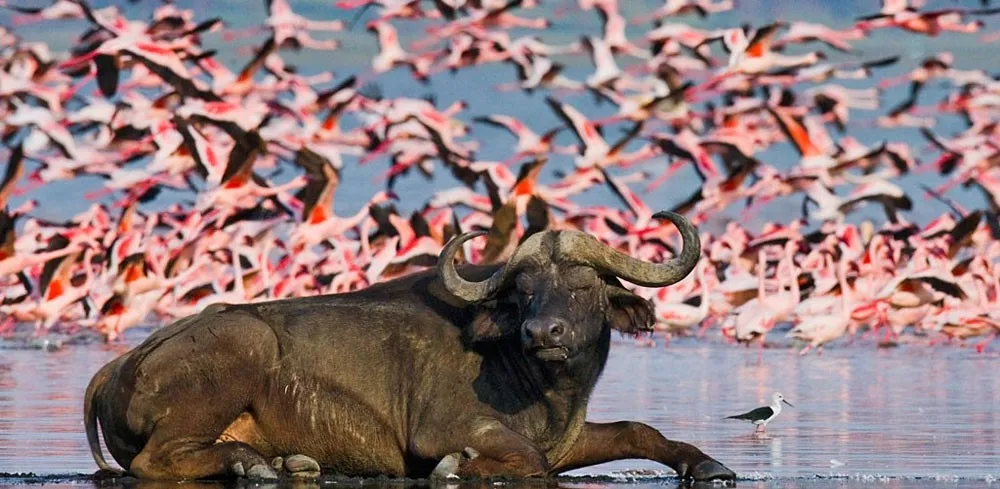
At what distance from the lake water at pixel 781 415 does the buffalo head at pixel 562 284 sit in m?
0.73

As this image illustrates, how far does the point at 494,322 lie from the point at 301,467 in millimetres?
1087

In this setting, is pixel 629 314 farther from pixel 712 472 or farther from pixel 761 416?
pixel 761 416

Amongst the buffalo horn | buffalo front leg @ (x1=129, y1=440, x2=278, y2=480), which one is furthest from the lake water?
the buffalo horn

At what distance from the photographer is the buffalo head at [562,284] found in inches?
387

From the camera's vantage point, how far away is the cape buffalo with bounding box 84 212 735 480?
9906mm

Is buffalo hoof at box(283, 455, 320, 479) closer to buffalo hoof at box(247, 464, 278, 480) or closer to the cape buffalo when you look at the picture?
the cape buffalo

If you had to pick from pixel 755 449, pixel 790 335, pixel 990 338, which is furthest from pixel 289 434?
pixel 990 338

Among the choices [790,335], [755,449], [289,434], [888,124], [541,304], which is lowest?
[888,124]

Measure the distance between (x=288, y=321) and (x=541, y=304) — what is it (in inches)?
50.8

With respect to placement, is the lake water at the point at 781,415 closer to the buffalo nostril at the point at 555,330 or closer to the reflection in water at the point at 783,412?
the reflection in water at the point at 783,412

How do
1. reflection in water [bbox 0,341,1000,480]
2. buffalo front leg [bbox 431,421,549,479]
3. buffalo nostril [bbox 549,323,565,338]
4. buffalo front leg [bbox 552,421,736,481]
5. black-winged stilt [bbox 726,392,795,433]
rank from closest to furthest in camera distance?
buffalo nostril [bbox 549,323,565,338] → buffalo front leg [bbox 431,421,549,479] → buffalo front leg [bbox 552,421,736,481] → reflection in water [bbox 0,341,1000,480] → black-winged stilt [bbox 726,392,795,433]

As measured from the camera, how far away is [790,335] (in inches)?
1040

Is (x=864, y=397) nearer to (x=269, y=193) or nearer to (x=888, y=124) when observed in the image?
(x=269, y=193)

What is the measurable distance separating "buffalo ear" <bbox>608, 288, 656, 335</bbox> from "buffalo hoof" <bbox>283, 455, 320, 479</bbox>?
4.91 feet
